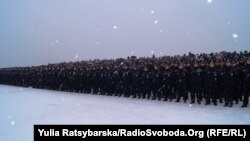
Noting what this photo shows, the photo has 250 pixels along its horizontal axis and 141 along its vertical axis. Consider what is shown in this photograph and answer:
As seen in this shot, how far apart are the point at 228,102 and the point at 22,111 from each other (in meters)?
6.11

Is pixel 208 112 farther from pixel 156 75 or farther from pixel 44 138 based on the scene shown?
pixel 44 138

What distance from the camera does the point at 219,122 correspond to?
Answer: 8727 mm

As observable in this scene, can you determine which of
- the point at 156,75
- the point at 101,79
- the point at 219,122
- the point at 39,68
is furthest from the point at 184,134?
the point at 39,68
